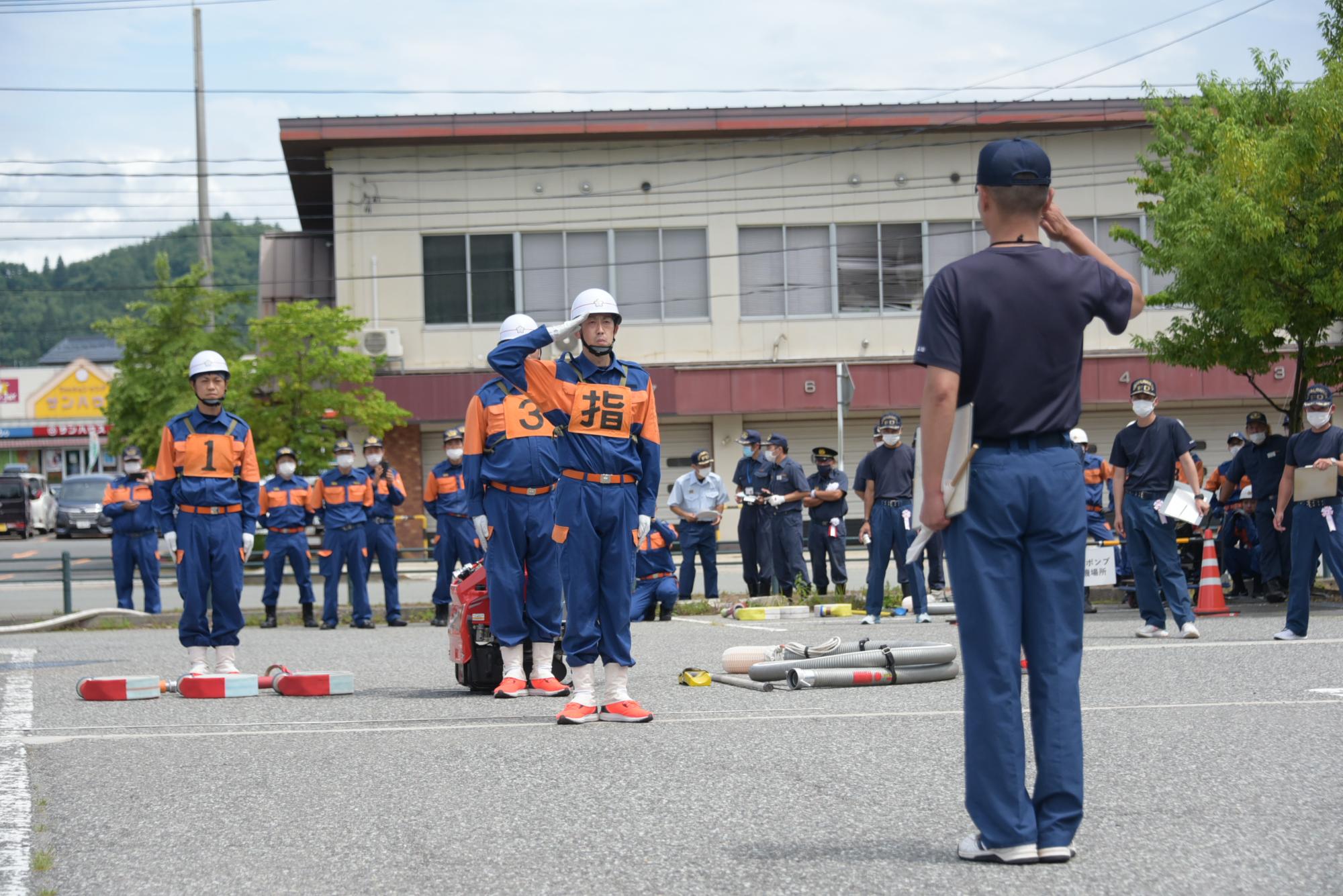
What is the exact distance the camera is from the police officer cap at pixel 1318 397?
13953 mm

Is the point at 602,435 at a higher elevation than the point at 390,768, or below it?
higher

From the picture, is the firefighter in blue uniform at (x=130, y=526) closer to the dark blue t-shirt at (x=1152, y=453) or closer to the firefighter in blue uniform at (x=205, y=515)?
the firefighter in blue uniform at (x=205, y=515)

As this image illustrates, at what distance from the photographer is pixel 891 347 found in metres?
38.0

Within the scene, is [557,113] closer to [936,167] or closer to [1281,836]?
[936,167]

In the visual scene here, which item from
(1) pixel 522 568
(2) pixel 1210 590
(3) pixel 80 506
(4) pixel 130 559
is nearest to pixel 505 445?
(1) pixel 522 568

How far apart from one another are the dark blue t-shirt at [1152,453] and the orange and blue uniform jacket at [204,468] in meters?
7.88

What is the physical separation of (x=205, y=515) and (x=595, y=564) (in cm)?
409

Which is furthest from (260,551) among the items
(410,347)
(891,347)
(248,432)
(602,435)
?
(602,435)

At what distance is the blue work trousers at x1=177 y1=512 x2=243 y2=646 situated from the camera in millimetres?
11234

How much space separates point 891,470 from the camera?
17.2 meters

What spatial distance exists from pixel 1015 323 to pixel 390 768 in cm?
375

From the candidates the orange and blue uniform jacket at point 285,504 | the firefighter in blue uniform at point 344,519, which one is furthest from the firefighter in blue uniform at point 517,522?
the orange and blue uniform jacket at point 285,504

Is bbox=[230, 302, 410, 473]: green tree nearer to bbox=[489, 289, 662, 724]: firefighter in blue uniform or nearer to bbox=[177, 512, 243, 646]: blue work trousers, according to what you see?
bbox=[177, 512, 243, 646]: blue work trousers

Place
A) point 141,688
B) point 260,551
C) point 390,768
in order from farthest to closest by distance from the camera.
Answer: point 260,551 < point 141,688 < point 390,768
